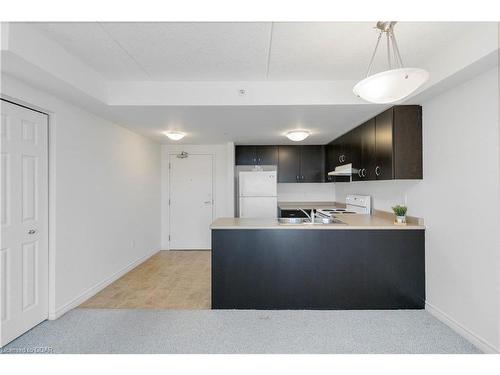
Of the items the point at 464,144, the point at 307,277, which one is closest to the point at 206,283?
the point at 307,277

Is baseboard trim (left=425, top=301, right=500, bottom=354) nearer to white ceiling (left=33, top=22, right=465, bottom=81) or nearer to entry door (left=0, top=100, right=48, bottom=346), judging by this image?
white ceiling (left=33, top=22, right=465, bottom=81)

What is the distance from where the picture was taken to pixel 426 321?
2555mm

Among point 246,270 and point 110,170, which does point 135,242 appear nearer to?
point 110,170

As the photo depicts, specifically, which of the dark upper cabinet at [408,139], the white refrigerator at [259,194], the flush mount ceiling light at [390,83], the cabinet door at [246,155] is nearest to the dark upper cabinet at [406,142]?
the dark upper cabinet at [408,139]

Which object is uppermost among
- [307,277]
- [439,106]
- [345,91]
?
[345,91]

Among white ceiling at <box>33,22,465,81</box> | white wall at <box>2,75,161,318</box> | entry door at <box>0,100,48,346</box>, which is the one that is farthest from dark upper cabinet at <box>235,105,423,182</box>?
entry door at <box>0,100,48,346</box>

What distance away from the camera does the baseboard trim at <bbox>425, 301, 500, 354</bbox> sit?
204cm

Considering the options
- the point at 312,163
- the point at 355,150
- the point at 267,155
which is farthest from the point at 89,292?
the point at 312,163

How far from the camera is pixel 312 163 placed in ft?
17.9

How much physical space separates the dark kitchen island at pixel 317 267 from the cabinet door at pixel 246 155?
2740 mm

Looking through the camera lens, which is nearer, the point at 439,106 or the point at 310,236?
the point at 439,106

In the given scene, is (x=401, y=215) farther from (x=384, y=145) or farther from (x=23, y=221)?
(x=23, y=221)

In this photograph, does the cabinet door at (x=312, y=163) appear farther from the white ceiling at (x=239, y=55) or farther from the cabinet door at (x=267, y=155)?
the white ceiling at (x=239, y=55)

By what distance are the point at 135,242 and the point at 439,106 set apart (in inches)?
171
